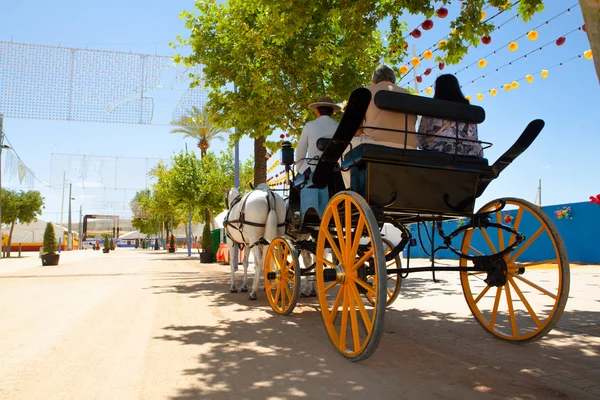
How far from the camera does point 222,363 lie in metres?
3.69

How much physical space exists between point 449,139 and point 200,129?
28.6m

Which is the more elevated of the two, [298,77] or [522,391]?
[298,77]

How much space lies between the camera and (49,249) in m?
21.3

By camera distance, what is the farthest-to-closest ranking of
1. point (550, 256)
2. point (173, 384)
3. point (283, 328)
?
1. point (550, 256)
2. point (283, 328)
3. point (173, 384)

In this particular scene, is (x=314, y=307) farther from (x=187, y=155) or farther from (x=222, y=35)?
(x=187, y=155)

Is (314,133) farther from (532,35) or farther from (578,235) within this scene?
(578,235)

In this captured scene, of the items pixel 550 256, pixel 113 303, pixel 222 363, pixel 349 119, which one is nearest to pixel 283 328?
pixel 222 363

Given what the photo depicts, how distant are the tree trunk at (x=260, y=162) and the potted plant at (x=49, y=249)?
13208mm

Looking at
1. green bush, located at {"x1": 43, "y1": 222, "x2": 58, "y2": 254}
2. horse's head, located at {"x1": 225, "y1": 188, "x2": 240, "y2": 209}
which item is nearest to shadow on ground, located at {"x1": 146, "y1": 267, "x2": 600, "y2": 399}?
horse's head, located at {"x1": 225, "y1": 188, "x2": 240, "y2": 209}

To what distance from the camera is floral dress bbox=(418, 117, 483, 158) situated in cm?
407

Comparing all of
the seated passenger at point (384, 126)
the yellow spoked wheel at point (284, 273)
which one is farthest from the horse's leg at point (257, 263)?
the seated passenger at point (384, 126)

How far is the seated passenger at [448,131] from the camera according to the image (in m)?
A: 4.07

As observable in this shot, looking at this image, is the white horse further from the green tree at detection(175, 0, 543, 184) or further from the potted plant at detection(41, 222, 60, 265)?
the potted plant at detection(41, 222, 60, 265)

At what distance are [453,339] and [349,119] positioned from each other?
2.53 m
